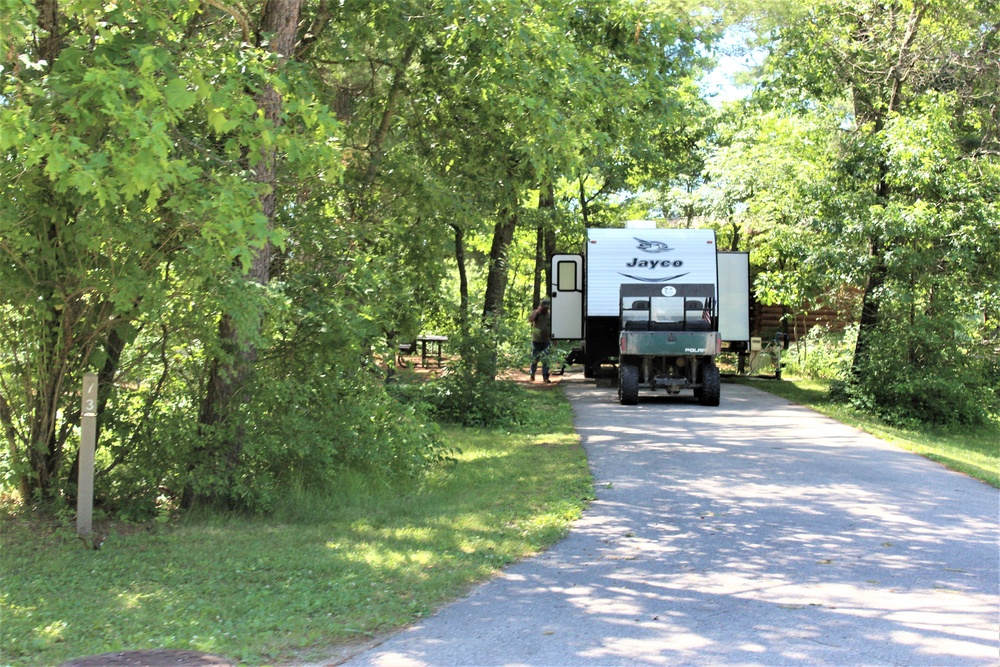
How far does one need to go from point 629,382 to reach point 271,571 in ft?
37.9

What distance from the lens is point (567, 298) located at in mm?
21312

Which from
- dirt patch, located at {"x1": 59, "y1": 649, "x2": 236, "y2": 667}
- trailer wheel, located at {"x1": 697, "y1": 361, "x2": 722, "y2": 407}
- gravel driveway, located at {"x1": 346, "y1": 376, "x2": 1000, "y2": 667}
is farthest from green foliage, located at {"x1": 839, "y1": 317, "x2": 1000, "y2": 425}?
dirt patch, located at {"x1": 59, "y1": 649, "x2": 236, "y2": 667}

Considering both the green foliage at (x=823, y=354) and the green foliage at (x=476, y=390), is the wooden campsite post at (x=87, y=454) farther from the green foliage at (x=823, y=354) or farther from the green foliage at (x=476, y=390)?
the green foliage at (x=823, y=354)

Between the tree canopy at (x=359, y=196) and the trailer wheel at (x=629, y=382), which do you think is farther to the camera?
the trailer wheel at (x=629, y=382)

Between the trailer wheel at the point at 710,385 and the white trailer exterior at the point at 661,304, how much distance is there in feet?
0.06

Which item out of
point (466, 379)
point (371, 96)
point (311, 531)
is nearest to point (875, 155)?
point (466, 379)

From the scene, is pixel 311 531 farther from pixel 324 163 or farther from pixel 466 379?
pixel 466 379

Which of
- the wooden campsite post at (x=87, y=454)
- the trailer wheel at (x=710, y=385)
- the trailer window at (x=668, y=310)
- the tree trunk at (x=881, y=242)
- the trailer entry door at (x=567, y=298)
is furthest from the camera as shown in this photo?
the trailer entry door at (x=567, y=298)

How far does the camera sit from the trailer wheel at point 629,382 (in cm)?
1725

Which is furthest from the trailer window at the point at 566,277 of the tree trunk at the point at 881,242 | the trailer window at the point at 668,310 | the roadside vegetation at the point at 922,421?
the tree trunk at the point at 881,242

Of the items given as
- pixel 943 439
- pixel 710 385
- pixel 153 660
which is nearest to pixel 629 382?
pixel 710 385

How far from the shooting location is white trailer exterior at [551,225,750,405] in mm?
17219

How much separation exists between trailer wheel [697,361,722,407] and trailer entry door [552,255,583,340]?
4.28m

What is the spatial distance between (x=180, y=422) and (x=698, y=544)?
4.37 metres
